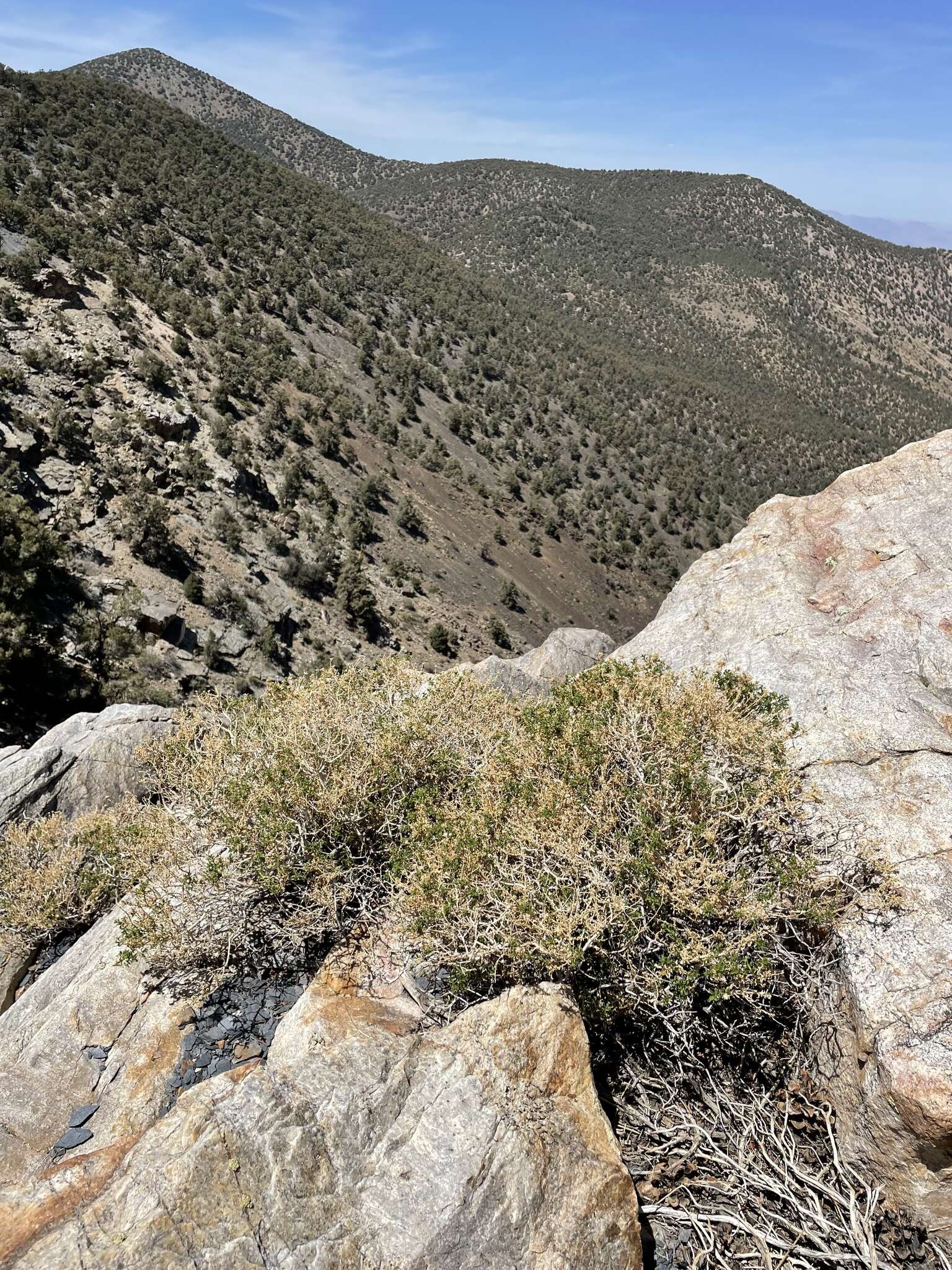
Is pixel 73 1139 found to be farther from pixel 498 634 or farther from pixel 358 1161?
pixel 498 634

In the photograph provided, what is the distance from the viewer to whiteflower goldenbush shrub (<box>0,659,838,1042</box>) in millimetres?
4809

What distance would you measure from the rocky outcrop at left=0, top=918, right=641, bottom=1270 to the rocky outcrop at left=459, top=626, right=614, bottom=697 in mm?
8108

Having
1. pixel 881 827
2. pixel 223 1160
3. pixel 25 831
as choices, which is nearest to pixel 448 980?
pixel 223 1160

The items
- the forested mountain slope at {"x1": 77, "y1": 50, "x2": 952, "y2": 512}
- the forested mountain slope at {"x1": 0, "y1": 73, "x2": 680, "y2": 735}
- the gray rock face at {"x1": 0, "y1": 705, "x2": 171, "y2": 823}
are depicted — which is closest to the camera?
the gray rock face at {"x1": 0, "y1": 705, "x2": 171, "y2": 823}

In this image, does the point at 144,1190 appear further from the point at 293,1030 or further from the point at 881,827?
the point at 881,827

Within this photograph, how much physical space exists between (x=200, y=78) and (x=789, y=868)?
474 ft

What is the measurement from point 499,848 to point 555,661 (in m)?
10.2

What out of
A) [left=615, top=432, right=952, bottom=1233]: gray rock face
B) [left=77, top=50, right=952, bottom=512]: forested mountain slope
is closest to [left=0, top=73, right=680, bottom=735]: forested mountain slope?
[left=77, top=50, right=952, bottom=512]: forested mountain slope

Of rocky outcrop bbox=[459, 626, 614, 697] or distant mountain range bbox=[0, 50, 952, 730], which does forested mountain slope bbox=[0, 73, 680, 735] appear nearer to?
distant mountain range bbox=[0, 50, 952, 730]

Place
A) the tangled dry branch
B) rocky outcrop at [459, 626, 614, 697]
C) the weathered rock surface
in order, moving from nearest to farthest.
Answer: the tangled dry branch, the weathered rock surface, rocky outcrop at [459, 626, 614, 697]

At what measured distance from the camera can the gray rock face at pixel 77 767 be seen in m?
8.90

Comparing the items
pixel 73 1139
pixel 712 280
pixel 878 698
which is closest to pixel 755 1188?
pixel 878 698

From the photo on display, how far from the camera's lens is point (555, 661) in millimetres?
15250

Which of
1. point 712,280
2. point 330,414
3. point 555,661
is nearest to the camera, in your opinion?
point 555,661
